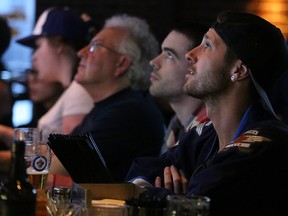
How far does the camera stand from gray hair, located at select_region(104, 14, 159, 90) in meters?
4.41

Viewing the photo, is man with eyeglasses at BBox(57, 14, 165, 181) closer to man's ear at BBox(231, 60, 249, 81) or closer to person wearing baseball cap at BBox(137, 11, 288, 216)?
person wearing baseball cap at BBox(137, 11, 288, 216)

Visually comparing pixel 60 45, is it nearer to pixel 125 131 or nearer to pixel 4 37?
pixel 4 37

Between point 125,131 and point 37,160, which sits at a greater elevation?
point 125,131

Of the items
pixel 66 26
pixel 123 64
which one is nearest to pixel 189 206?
pixel 123 64

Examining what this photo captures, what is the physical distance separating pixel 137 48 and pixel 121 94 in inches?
13.7

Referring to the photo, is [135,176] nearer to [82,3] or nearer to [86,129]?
[86,129]

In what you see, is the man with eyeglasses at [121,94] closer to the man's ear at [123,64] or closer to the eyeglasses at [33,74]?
the man's ear at [123,64]

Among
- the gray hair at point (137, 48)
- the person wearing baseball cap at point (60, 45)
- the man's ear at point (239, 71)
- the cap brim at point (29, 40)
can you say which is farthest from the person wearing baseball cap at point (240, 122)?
the cap brim at point (29, 40)

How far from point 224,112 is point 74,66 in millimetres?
2719

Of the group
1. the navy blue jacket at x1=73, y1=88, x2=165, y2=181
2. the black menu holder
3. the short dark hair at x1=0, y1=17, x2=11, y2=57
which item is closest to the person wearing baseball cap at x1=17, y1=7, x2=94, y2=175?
the short dark hair at x1=0, y1=17, x2=11, y2=57

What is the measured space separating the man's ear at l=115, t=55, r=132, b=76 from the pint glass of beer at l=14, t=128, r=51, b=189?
5.41 feet

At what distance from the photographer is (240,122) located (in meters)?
2.71

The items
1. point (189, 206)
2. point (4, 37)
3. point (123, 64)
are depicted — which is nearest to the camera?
point (189, 206)

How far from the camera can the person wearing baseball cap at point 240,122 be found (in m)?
2.33
